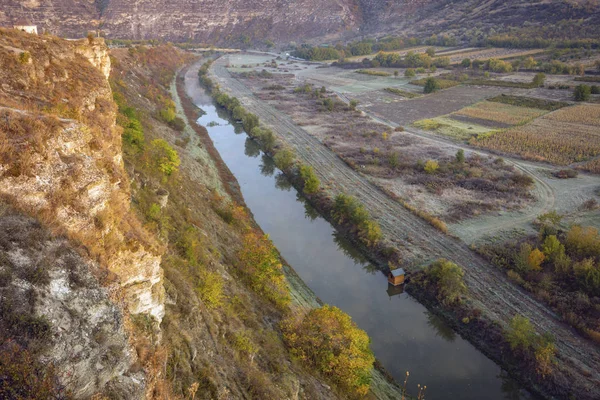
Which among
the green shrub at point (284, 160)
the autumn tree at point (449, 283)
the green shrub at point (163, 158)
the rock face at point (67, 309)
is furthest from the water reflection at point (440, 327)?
the green shrub at point (284, 160)

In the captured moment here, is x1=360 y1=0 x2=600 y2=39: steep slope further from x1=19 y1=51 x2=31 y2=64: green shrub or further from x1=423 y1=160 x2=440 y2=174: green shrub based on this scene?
x1=19 y1=51 x2=31 y2=64: green shrub

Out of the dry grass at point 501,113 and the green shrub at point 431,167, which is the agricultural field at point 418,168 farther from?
the dry grass at point 501,113

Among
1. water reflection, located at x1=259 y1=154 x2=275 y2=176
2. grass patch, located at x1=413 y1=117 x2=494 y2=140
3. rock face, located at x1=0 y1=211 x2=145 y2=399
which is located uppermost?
rock face, located at x1=0 y1=211 x2=145 y2=399

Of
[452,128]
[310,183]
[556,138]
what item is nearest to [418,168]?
[310,183]

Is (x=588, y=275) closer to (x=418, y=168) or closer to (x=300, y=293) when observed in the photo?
(x=300, y=293)

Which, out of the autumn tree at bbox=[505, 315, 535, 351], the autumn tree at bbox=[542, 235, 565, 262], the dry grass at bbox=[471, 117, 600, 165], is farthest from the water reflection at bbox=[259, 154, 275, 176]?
the autumn tree at bbox=[505, 315, 535, 351]
